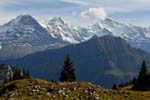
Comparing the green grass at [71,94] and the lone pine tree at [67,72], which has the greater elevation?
the green grass at [71,94]

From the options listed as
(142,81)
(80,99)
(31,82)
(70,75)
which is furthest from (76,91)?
(70,75)

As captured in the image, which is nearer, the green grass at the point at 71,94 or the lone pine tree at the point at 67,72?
the green grass at the point at 71,94

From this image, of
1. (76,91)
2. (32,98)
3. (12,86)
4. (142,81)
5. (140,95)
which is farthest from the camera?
(142,81)

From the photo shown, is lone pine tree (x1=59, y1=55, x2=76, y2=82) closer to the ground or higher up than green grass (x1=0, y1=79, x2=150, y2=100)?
closer to the ground

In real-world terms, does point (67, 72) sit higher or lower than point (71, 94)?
lower

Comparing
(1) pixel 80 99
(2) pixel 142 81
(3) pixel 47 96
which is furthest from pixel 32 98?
(2) pixel 142 81

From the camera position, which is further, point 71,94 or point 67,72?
point 67,72

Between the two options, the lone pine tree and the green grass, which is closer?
the green grass

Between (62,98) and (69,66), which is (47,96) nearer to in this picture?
(62,98)

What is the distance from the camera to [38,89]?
166 ft

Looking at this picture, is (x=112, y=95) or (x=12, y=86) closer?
(x=112, y=95)

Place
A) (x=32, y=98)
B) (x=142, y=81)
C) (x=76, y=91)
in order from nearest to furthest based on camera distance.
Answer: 1. (x=32, y=98)
2. (x=76, y=91)
3. (x=142, y=81)

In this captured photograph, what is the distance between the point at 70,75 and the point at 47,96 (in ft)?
201

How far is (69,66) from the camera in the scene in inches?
4316
